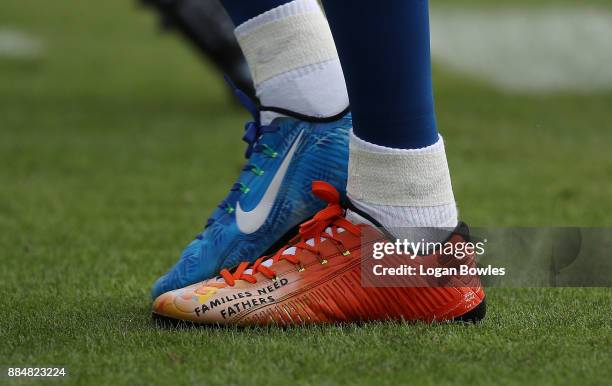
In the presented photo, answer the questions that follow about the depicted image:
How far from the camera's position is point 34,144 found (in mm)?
4008

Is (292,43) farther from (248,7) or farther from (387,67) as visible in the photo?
(387,67)

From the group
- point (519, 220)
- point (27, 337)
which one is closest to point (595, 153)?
point (519, 220)

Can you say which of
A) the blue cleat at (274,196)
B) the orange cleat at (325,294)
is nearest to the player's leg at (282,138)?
the blue cleat at (274,196)

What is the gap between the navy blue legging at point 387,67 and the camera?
1.31 m

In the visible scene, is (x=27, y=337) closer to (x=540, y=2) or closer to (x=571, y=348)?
(x=571, y=348)

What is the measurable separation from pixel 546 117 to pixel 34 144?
2.16m

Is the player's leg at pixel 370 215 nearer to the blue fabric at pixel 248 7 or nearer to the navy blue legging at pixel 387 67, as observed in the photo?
the navy blue legging at pixel 387 67

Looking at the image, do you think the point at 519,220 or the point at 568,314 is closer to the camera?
the point at 568,314

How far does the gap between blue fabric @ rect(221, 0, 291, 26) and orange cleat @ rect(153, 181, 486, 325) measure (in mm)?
354

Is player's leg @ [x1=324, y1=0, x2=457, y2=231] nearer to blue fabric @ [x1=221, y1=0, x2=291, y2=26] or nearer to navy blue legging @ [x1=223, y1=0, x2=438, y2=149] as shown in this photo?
navy blue legging @ [x1=223, y1=0, x2=438, y2=149]

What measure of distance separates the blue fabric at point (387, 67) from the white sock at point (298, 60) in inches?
7.8

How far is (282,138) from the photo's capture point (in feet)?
5.25

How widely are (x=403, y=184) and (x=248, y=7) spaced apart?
428 mm

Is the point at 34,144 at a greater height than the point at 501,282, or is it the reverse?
the point at 501,282
